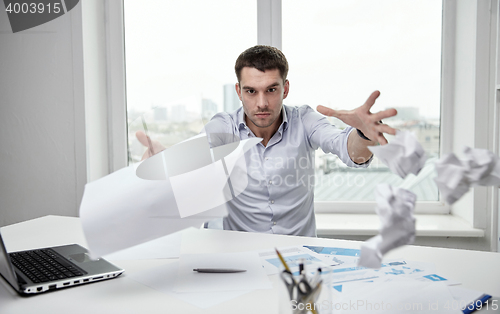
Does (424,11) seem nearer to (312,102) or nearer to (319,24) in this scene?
(319,24)

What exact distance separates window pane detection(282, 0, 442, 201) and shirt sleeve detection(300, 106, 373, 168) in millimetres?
567

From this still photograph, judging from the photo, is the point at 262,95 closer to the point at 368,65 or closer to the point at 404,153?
the point at 368,65

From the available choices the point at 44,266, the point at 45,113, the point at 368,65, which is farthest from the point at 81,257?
the point at 368,65

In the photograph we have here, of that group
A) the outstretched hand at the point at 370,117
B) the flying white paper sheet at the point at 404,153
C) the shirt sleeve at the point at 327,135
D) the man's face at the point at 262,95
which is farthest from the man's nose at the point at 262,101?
the flying white paper sheet at the point at 404,153

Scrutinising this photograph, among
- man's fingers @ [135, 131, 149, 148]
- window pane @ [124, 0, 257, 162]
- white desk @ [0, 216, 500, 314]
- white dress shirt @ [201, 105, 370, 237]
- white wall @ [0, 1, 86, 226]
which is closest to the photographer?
white desk @ [0, 216, 500, 314]

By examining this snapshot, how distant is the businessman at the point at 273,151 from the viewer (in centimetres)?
165

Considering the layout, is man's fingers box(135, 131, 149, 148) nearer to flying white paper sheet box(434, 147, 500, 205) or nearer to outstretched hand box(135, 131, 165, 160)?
outstretched hand box(135, 131, 165, 160)

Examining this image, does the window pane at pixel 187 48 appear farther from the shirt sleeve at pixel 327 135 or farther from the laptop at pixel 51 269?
the laptop at pixel 51 269

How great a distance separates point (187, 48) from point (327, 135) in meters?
1.22

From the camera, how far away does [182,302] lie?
30.3 inches

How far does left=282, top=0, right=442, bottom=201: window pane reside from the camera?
7.38 feet

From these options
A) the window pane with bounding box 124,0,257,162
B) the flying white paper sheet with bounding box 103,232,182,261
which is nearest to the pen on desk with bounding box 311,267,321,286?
the flying white paper sheet with bounding box 103,232,182,261

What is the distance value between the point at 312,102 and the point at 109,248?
1.79 meters

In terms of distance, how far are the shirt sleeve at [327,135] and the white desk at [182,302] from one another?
454 millimetres
